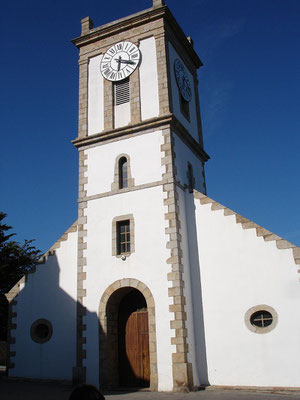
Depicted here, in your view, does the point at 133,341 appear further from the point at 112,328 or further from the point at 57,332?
the point at 57,332

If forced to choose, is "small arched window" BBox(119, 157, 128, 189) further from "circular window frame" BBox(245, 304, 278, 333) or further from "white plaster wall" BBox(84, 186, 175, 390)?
"circular window frame" BBox(245, 304, 278, 333)

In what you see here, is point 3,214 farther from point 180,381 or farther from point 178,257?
point 180,381

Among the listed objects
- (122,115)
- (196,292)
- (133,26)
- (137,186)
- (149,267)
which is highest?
(133,26)

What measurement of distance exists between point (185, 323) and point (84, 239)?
464cm

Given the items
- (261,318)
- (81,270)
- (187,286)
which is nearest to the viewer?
(261,318)

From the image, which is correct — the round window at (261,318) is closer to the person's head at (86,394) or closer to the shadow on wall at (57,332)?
the shadow on wall at (57,332)

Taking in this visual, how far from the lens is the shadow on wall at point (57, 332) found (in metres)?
13.7

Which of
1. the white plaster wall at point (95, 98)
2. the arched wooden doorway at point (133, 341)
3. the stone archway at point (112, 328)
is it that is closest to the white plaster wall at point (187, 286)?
the stone archway at point (112, 328)

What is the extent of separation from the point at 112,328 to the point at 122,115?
776 centimetres

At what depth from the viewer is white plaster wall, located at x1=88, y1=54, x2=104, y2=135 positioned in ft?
54.6

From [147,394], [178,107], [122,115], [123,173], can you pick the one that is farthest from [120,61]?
[147,394]

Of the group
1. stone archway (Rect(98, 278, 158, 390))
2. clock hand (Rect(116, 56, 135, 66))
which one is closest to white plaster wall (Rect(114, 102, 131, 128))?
clock hand (Rect(116, 56, 135, 66))

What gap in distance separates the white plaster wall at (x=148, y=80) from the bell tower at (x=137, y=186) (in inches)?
1.7

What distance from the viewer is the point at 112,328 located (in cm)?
1395
